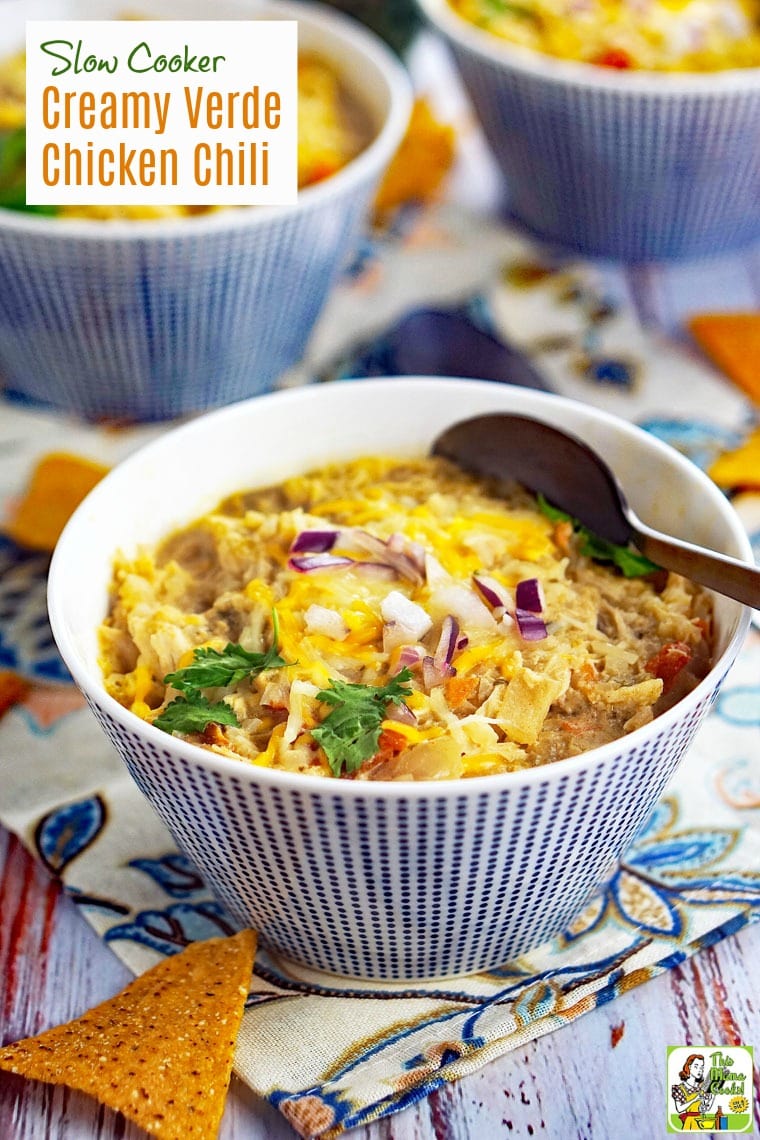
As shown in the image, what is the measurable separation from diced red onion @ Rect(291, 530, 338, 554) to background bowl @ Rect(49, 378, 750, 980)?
0.35 m

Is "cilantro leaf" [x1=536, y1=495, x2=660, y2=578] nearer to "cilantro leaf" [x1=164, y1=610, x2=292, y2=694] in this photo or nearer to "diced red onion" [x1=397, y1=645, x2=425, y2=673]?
"diced red onion" [x1=397, y1=645, x2=425, y2=673]

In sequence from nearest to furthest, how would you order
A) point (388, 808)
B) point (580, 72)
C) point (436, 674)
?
point (388, 808) → point (436, 674) → point (580, 72)

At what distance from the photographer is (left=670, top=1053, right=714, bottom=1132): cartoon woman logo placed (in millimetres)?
2091

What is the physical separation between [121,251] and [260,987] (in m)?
1.77

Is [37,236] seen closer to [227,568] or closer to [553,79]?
[227,568]

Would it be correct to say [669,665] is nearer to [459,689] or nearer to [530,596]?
[530,596]

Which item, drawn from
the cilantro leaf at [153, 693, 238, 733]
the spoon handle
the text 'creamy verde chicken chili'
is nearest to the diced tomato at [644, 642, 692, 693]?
the text 'creamy verde chicken chili'

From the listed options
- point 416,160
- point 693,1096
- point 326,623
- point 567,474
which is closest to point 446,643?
point 326,623

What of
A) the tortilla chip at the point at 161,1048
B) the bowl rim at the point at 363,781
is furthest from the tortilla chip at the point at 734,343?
the tortilla chip at the point at 161,1048

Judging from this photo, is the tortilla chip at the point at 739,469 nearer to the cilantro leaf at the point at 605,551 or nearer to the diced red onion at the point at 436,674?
the cilantro leaf at the point at 605,551

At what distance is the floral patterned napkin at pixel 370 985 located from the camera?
2188mm

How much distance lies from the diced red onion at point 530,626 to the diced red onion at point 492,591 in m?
0.03

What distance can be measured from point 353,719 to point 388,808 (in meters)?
0.20

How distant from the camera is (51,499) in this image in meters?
3.37
